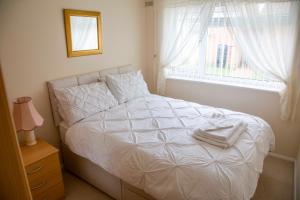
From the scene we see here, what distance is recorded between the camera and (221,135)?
1.75m

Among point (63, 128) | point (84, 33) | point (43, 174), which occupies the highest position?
point (84, 33)

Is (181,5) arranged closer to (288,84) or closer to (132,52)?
(132,52)

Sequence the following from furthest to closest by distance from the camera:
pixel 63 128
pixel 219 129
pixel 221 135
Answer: pixel 63 128 < pixel 219 129 < pixel 221 135

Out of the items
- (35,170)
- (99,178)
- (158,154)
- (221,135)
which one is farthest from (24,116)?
(221,135)

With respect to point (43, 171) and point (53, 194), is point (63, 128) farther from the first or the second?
point (53, 194)

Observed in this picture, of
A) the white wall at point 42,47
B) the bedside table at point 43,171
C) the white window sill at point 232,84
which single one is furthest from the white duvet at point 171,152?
the white window sill at point 232,84

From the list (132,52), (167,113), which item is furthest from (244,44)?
(132,52)

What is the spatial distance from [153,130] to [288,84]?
1808mm

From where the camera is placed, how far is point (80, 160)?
2297 mm

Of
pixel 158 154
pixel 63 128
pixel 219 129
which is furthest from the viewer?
pixel 63 128

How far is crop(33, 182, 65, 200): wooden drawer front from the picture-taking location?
6.34 feet

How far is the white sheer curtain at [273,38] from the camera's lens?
2.43 m

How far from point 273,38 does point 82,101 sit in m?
2.44

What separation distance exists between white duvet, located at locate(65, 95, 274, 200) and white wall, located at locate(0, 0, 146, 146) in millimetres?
618
